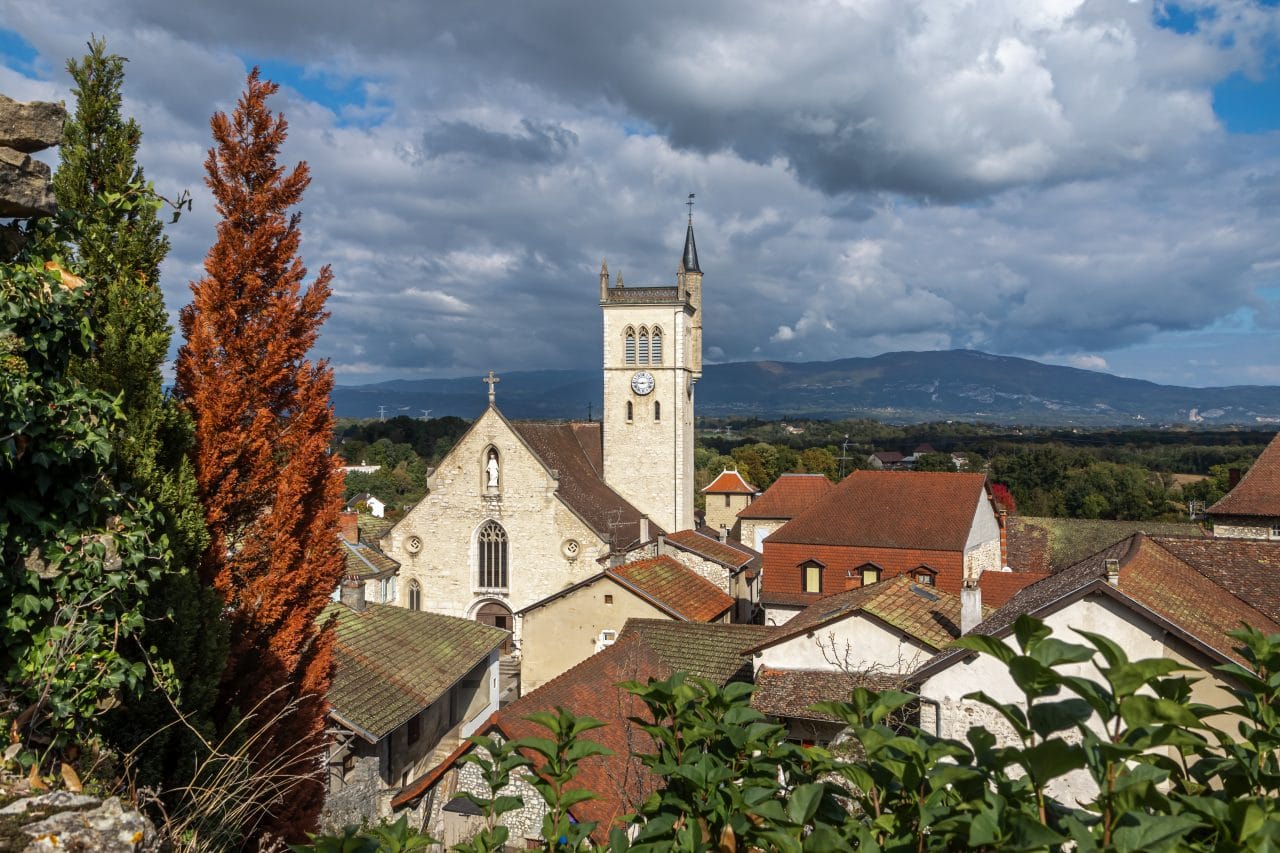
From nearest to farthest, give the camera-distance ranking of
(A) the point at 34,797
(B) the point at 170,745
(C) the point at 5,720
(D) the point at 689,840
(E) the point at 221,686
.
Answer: (D) the point at 689,840, (A) the point at 34,797, (C) the point at 5,720, (B) the point at 170,745, (E) the point at 221,686

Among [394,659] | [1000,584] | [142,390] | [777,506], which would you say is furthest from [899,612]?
[777,506]

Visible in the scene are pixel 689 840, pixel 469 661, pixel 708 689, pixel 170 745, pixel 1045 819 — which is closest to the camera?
pixel 1045 819

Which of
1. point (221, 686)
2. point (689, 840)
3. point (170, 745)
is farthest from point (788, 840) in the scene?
point (221, 686)

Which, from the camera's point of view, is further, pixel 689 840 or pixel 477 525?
pixel 477 525

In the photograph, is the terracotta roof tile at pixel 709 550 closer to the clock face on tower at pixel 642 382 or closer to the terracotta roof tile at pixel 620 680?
the terracotta roof tile at pixel 620 680

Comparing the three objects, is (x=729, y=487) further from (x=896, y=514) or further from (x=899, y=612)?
(x=899, y=612)

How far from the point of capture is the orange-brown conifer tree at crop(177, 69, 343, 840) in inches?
310

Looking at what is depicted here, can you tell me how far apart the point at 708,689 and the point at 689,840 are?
738 millimetres

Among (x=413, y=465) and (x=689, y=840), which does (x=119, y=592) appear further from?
(x=413, y=465)

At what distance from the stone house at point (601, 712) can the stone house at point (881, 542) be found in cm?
831

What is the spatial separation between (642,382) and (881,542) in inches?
602

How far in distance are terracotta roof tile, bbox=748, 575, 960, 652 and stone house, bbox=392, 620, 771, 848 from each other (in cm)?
166

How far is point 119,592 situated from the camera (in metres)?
5.46

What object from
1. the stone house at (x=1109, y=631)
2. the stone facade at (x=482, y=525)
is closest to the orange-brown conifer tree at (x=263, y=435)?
the stone house at (x=1109, y=631)
